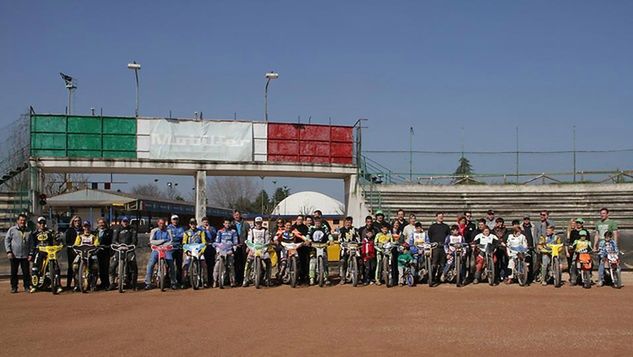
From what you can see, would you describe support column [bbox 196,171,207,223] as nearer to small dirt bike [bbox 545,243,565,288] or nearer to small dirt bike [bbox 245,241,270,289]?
small dirt bike [bbox 245,241,270,289]

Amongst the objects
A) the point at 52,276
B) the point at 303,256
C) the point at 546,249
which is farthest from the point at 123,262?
the point at 546,249

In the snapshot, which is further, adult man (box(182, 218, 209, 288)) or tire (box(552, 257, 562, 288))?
tire (box(552, 257, 562, 288))

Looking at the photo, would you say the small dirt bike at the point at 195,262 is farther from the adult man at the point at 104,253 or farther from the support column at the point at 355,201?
the support column at the point at 355,201

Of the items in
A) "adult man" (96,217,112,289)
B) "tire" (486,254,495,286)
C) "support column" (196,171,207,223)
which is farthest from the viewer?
"support column" (196,171,207,223)

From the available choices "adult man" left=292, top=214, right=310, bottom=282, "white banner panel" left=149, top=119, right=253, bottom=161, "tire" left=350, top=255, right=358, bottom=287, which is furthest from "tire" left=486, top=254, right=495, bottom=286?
"white banner panel" left=149, top=119, right=253, bottom=161

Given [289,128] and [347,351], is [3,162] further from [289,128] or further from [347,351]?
[347,351]

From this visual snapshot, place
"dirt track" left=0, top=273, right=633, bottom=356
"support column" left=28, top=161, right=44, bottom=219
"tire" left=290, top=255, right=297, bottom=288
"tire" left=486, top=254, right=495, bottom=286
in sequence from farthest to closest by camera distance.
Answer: "support column" left=28, top=161, right=44, bottom=219 → "tire" left=486, top=254, right=495, bottom=286 → "tire" left=290, top=255, right=297, bottom=288 → "dirt track" left=0, top=273, right=633, bottom=356

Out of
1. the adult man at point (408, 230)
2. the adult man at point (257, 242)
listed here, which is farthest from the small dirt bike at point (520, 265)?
the adult man at point (257, 242)

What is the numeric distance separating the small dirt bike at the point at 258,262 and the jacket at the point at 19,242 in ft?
16.1

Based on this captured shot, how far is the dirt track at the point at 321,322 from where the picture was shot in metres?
8.48

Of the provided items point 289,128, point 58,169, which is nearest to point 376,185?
point 289,128

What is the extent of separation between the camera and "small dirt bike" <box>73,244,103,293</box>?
15.0 meters

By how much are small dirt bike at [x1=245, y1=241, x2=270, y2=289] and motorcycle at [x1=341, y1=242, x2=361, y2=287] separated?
1.94 metres

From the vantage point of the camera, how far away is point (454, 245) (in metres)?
16.4
